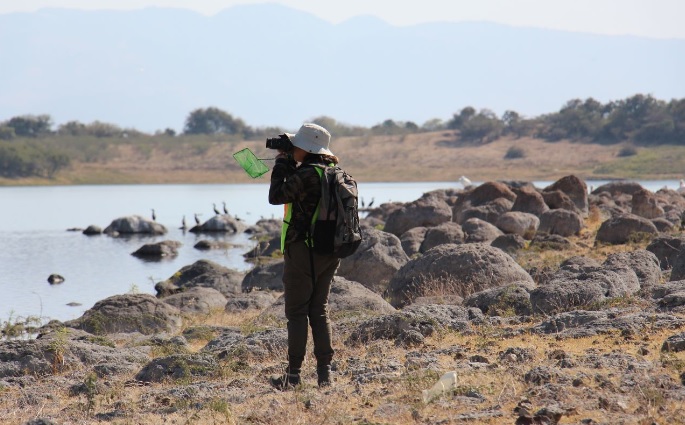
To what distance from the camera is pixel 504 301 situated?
1041 centimetres

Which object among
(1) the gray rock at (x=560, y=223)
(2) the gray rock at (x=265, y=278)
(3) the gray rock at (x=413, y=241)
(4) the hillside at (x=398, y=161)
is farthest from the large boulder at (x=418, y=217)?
(4) the hillside at (x=398, y=161)

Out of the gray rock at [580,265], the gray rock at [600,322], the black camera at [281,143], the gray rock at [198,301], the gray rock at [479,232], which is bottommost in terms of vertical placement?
the gray rock at [198,301]

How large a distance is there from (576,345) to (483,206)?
15.8m

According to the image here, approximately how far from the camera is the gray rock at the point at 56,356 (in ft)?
29.7

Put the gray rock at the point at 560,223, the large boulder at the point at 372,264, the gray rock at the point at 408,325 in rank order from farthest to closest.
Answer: the gray rock at the point at 560,223, the large boulder at the point at 372,264, the gray rock at the point at 408,325

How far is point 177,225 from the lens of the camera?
4178 centimetres

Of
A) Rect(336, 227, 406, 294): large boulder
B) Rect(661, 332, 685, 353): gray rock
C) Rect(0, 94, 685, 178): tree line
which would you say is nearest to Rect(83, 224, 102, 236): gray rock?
Result: Rect(336, 227, 406, 294): large boulder

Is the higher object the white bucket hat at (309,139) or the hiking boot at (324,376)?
the white bucket hat at (309,139)

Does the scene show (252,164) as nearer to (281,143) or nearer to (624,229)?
(281,143)

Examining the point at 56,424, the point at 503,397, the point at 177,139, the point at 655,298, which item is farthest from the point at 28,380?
the point at 177,139

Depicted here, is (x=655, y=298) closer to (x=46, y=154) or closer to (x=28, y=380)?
(x=28, y=380)

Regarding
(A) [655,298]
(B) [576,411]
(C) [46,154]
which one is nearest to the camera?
(B) [576,411]

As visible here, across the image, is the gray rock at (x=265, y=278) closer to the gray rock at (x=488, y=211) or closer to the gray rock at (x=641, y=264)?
the gray rock at (x=641, y=264)

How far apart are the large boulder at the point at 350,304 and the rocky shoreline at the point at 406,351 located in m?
0.03
